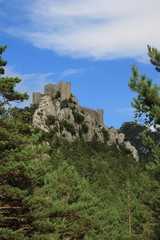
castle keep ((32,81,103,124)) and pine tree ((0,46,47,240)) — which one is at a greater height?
castle keep ((32,81,103,124))

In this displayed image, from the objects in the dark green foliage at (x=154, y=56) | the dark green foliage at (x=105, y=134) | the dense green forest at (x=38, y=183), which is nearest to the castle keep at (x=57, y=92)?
the dark green foliage at (x=105, y=134)

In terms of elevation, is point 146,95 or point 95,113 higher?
point 95,113

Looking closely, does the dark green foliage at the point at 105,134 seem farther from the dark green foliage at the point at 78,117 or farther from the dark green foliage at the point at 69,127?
the dark green foliage at the point at 69,127

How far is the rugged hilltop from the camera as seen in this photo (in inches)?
3777

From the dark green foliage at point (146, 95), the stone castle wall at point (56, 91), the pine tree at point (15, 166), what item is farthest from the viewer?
the stone castle wall at point (56, 91)

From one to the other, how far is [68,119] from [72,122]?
1.62 m

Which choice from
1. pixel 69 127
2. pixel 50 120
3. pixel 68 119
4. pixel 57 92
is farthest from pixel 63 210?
pixel 57 92

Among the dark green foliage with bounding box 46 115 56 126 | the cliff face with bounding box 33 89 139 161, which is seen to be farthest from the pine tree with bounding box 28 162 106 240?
the dark green foliage with bounding box 46 115 56 126

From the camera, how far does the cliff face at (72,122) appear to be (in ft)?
314

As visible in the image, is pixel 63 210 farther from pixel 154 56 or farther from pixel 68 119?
pixel 68 119

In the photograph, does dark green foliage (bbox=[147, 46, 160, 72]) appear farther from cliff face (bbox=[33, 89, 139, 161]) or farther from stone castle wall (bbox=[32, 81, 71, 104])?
stone castle wall (bbox=[32, 81, 71, 104])

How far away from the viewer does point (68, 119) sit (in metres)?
100

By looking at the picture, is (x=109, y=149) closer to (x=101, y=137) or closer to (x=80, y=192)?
(x=101, y=137)

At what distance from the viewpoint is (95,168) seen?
72312 millimetres
